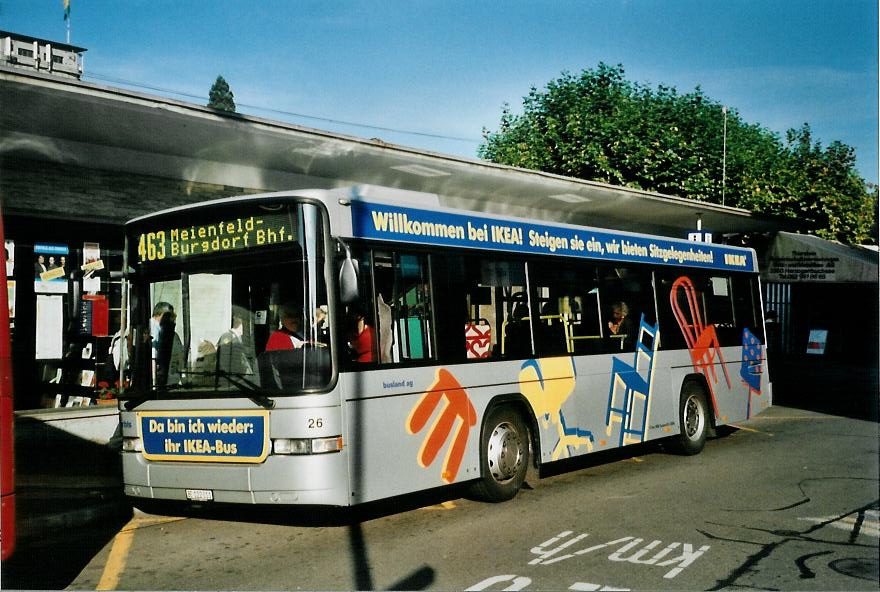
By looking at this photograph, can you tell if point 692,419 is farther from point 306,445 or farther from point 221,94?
point 221,94

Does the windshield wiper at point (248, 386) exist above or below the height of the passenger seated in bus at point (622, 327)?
below

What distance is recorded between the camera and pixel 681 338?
1283 cm

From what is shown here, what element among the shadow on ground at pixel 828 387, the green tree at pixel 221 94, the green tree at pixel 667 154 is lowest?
the shadow on ground at pixel 828 387

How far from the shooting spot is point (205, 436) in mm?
7914

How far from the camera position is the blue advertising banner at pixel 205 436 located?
7.68 metres

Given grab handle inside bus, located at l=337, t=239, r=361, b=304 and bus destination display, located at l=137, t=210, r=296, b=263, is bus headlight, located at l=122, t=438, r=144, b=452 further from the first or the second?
grab handle inside bus, located at l=337, t=239, r=361, b=304

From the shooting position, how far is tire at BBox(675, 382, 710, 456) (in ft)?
42.2

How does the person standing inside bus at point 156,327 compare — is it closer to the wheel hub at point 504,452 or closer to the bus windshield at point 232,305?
the bus windshield at point 232,305

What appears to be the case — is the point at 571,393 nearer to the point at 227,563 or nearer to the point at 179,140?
the point at 227,563

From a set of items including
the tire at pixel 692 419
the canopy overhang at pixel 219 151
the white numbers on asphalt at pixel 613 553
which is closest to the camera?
the white numbers on asphalt at pixel 613 553

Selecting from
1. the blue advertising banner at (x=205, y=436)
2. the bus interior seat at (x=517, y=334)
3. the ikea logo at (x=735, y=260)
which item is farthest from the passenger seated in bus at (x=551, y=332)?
the ikea logo at (x=735, y=260)

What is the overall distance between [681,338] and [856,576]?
635cm

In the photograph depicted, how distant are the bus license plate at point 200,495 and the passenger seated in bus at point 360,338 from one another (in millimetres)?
1668

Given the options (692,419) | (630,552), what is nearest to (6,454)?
(630,552)
